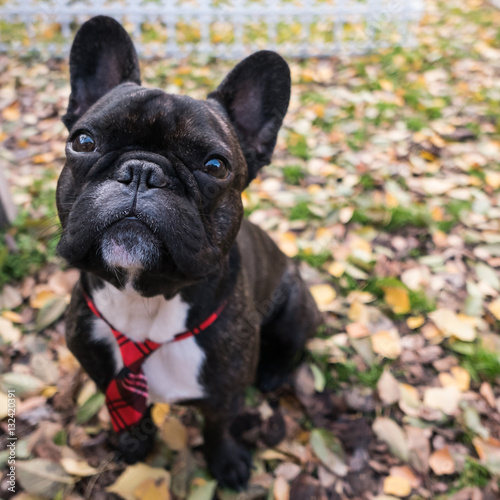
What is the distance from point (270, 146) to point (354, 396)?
1648 mm

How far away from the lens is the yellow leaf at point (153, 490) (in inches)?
92.4

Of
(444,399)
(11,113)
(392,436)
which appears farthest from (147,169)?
(11,113)

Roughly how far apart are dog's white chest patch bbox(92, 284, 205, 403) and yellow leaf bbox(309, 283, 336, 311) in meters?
1.46

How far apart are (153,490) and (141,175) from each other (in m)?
1.63

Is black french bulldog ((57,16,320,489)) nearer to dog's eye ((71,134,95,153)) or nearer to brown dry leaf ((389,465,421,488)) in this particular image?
dog's eye ((71,134,95,153))

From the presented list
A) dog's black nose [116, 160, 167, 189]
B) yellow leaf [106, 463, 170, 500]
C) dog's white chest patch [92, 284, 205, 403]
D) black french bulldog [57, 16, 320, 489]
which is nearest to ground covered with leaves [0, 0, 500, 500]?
yellow leaf [106, 463, 170, 500]

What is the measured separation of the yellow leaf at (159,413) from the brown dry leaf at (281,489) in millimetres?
711

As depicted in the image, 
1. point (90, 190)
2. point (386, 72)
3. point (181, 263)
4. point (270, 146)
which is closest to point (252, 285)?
point (270, 146)

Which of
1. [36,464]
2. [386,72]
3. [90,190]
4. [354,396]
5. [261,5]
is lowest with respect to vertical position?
[354,396]

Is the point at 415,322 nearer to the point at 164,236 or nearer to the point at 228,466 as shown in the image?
the point at 228,466

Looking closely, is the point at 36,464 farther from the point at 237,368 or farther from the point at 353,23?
the point at 353,23

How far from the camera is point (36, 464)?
2.39 m

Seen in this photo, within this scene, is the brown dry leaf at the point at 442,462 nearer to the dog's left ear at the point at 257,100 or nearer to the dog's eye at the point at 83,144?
the dog's left ear at the point at 257,100

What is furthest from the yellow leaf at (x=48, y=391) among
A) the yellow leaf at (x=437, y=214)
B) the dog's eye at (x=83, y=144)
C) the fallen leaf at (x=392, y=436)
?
the yellow leaf at (x=437, y=214)
